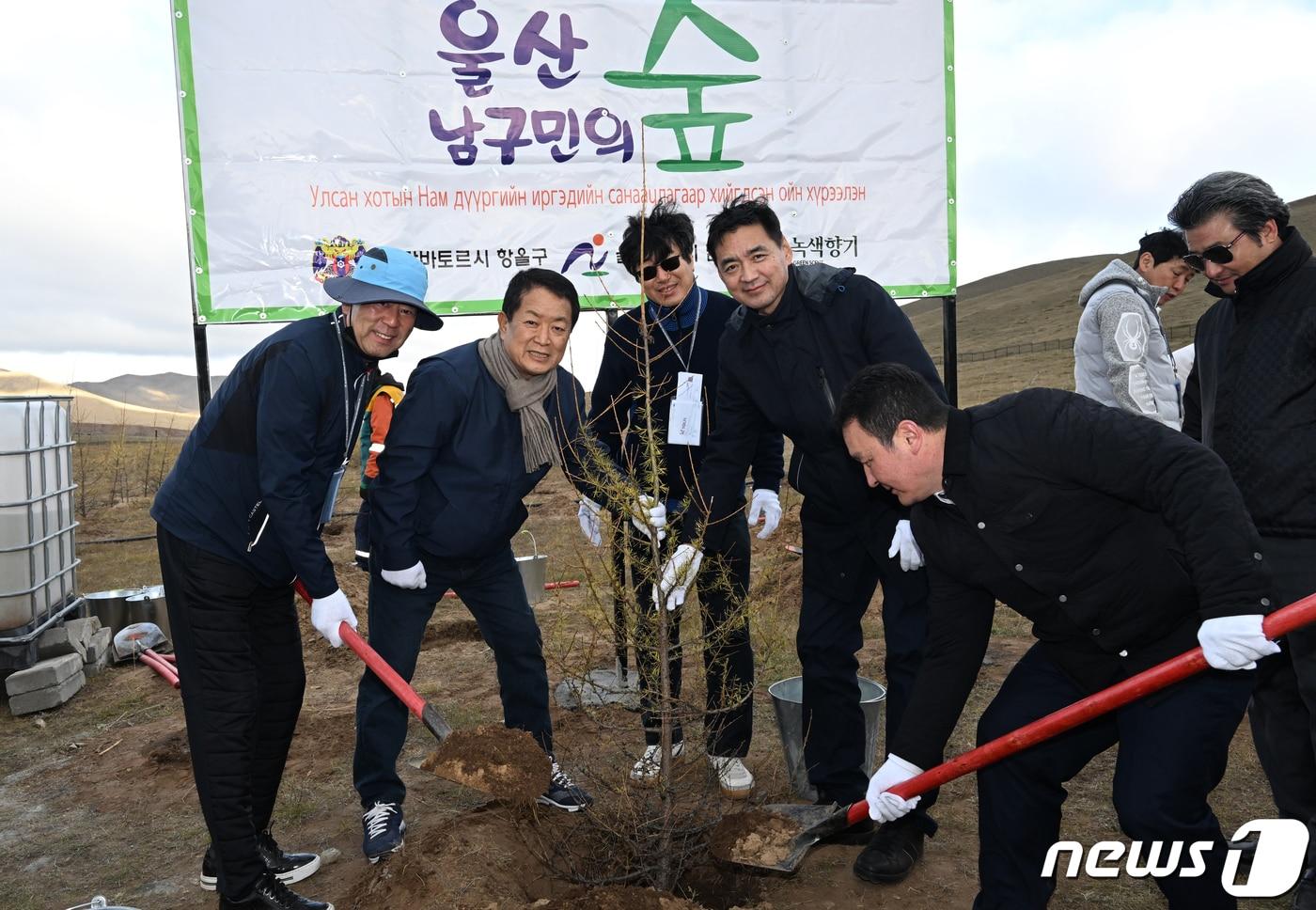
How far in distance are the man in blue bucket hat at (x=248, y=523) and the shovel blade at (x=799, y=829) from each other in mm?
1355

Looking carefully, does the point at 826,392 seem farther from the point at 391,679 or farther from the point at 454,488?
the point at 391,679

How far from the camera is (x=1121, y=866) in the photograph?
316 cm

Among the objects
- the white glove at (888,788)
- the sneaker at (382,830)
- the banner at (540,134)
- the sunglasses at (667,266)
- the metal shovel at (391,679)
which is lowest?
the sneaker at (382,830)

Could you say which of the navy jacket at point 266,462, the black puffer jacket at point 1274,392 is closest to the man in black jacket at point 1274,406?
the black puffer jacket at point 1274,392

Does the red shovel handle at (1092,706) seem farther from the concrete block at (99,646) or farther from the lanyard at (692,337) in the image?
the concrete block at (99,646)

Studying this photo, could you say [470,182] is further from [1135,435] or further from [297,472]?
[1135,435]

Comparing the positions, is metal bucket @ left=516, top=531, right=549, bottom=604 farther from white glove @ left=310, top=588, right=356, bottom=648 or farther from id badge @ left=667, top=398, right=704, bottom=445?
white glove @ left=310, top=588, right=356, bottom=648

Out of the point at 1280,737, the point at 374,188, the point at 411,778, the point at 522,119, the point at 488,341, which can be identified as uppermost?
the point at 522,119

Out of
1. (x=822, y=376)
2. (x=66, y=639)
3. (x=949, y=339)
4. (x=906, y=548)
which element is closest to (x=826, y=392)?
(x=822, y=376)

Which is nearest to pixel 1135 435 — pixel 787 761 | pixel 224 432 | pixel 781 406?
pixel 781 406

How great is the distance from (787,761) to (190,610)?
222 cm

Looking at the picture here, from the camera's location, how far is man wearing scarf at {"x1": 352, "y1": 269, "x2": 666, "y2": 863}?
3240 millimetres

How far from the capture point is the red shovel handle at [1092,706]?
83.9 inches

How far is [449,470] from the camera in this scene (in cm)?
333
